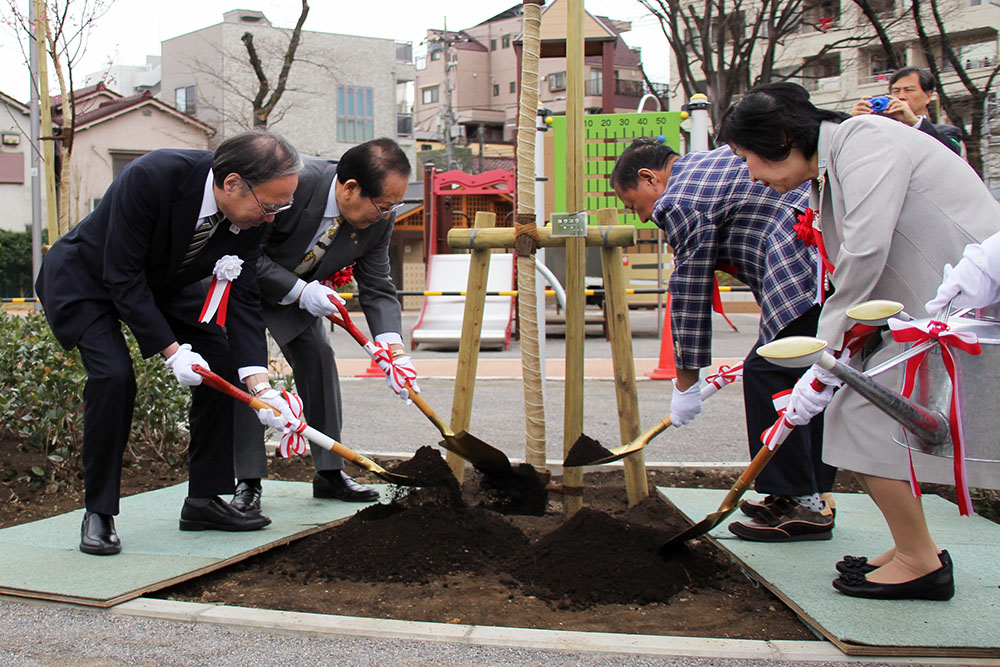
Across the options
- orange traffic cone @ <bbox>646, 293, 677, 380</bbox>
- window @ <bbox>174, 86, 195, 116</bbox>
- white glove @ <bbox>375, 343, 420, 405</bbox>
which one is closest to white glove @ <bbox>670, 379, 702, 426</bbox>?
white glove @ <bbox>375, 343, 420, 405</bbox>

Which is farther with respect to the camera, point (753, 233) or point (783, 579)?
point (753, 233)

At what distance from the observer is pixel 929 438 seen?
92.8 inches

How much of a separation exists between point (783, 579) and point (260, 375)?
207 cm

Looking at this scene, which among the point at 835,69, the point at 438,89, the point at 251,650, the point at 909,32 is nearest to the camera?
the point at 251,650

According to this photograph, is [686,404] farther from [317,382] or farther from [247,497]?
[247,497]

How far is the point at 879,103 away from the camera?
4574 mm

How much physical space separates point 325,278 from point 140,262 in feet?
3.38

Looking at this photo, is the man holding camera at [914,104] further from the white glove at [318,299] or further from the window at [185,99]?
the window at [185,99]

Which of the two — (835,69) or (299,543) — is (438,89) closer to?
(835,69)

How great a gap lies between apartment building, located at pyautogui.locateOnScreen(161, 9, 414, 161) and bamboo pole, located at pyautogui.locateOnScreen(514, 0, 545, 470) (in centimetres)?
3724

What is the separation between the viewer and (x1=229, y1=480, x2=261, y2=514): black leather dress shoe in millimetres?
3966

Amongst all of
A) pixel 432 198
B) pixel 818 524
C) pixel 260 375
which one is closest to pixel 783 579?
pixel 818 524

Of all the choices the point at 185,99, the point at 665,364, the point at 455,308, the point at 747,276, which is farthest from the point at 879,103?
the point at 185,99

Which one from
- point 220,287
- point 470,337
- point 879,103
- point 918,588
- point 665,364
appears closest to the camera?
point 918,588
